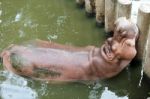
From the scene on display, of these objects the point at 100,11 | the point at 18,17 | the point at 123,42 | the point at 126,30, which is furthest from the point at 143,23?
the point at 18,17

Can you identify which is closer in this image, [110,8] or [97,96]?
[97,96]

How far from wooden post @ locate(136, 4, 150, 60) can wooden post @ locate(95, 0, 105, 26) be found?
1.17 m

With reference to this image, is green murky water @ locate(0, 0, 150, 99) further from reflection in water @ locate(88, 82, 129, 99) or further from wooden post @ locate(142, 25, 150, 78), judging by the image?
wooden post @ locate(142, 25, 150, 78)

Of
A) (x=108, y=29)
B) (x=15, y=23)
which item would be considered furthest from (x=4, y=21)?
(x=108, y=29)

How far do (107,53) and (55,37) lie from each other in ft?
5.08

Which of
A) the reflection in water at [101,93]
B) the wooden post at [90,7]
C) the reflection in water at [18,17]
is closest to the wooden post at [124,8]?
Answer: the wooden post at [90,7]

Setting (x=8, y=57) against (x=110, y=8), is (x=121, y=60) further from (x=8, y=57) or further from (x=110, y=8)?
(x=8, y=57)

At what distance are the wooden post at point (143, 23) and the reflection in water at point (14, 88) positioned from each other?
71.2 inches

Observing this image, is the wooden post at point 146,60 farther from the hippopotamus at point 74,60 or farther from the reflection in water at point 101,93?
the reflection in water at point 101,93

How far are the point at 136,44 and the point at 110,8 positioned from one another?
0.90 meters

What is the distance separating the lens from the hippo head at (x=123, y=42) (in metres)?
5.27

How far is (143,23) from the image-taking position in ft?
17.9

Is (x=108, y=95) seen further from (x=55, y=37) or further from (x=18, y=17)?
(x=18, y=17)

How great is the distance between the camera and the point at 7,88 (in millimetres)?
5648
